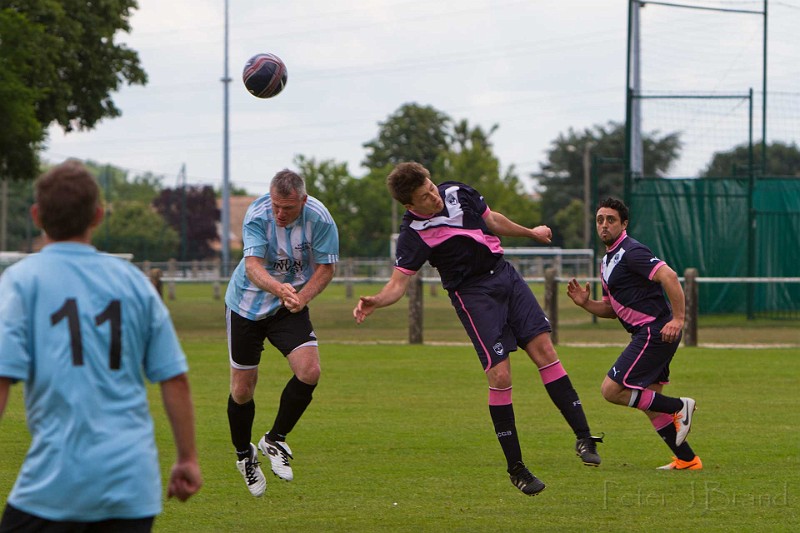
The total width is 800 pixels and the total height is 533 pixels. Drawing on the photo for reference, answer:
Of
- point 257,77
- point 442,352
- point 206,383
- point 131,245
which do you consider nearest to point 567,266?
point 131,245

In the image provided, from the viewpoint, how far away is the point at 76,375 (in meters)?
3.53

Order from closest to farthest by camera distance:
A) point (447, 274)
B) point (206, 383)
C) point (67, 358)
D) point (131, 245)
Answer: point (67, 358), point (447, 274), point (206, 383), point (131, 245)

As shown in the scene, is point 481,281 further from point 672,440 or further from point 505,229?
point 672,440

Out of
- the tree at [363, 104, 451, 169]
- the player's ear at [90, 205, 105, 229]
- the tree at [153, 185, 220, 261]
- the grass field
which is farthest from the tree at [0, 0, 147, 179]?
the tree at [363, 104, 451, 169]

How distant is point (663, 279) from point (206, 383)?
768cm

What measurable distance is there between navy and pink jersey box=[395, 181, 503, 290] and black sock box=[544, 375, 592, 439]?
0.85 metres

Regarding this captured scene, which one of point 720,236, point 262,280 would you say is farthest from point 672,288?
point 720,236

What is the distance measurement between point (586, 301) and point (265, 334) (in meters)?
2.22

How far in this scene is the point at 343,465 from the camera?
27.9ft

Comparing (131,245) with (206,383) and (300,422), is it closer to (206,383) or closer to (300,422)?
(206,383)

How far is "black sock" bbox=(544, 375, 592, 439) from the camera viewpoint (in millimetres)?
7488

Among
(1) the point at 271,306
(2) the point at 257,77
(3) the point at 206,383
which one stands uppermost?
(2) the point at 257,77

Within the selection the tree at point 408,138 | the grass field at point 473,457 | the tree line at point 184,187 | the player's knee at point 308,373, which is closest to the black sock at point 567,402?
the grass field at point 473,457

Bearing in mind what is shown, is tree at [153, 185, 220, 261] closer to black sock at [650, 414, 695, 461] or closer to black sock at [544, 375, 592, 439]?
black sock at [650, 414, 695, 461]
